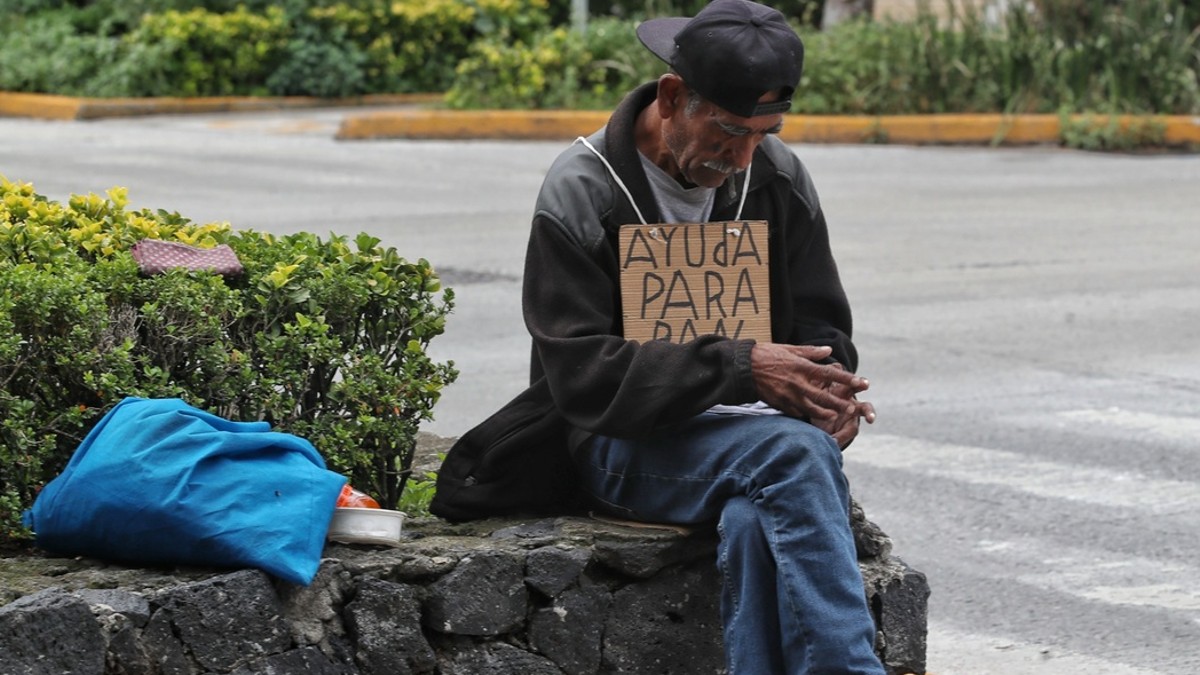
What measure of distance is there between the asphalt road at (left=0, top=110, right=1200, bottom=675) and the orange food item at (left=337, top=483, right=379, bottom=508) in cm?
162

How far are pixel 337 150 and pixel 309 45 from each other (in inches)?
223

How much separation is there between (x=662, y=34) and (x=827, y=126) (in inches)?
540

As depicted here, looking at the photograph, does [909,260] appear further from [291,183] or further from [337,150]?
[337,150]

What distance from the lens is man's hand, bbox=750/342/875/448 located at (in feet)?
11.9

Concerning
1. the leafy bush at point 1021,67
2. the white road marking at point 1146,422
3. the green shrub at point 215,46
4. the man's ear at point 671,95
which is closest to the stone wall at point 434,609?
the man's ear at point 671,95

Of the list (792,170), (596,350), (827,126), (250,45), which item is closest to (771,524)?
(596,350)

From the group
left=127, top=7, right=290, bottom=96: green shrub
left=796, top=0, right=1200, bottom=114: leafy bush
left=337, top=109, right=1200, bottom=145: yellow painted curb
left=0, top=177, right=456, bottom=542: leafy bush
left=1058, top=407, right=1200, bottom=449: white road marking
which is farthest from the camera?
left=127, top=7, right=290, bottom=96: green shrub

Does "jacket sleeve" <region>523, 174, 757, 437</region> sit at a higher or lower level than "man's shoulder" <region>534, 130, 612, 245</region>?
lower

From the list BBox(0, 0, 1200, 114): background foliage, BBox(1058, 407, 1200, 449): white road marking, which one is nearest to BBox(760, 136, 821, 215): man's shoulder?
BBox(1058, 407, 1200, 449): white road marking

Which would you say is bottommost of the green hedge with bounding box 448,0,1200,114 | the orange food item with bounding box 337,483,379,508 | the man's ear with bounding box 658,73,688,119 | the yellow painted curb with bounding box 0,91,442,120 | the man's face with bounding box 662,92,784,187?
the yellow painted curb with bounding box 0,91,442,120

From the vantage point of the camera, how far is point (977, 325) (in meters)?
9.12

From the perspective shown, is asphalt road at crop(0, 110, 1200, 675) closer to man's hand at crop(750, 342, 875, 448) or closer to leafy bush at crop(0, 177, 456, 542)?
man's hand at crop(750, 342, 875, 448)

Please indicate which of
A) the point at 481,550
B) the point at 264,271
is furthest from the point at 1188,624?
the point at 264,271

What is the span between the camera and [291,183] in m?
14.4
